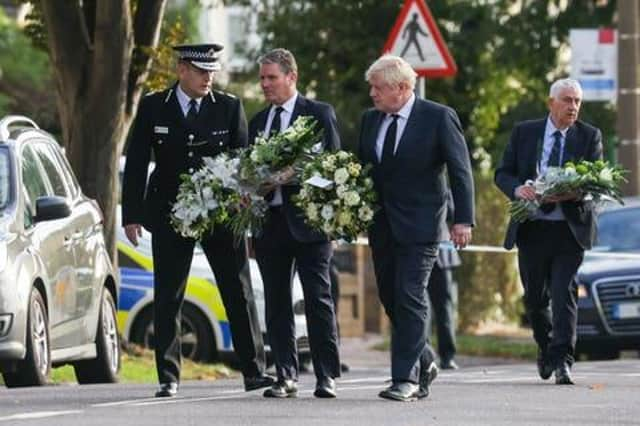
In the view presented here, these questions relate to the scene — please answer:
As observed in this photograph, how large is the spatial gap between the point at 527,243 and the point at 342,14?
19.0m

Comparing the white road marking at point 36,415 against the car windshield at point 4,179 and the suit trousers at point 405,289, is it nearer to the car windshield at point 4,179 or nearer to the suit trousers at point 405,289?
the suit trousers at point 405,289

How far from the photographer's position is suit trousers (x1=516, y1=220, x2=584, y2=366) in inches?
555

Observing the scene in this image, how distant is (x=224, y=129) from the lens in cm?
1302

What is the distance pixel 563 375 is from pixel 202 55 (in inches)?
116

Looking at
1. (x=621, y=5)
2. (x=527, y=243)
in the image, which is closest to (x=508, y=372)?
(x=527, y=243)

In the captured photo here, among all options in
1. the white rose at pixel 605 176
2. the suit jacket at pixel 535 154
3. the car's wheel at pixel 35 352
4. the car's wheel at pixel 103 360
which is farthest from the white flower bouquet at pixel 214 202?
the car's wheel at pixel 103 360

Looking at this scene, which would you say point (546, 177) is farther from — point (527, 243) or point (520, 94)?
point (520, 94)

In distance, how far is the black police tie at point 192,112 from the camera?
13.0 m

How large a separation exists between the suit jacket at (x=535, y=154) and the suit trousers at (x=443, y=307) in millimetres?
5528

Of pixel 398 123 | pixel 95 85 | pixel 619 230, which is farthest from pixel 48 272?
pixel 619 230

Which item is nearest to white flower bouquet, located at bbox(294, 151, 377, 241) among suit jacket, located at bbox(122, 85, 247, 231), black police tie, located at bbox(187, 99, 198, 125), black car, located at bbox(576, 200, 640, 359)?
suit jacket, located at bbox(122, 85, 247, 231)

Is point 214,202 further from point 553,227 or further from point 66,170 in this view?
point 66,170

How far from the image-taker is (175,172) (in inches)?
512

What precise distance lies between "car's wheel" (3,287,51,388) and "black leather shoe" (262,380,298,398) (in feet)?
6.12
